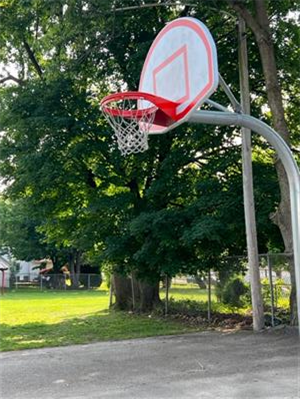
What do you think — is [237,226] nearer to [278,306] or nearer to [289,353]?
[278,306]

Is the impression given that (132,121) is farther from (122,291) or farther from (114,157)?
(122,291)

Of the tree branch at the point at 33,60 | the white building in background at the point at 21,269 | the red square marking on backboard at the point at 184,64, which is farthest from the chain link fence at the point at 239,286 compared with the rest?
the white building in background at the point at 21,269

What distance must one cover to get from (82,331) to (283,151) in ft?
31.2

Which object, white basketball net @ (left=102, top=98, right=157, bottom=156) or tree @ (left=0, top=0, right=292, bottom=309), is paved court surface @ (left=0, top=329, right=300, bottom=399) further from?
white basketball net @ (left=102, top=98, right=157, bottom=156)

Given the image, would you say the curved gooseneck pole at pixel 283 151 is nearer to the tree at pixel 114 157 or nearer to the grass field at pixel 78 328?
the tree at pixel 114 157

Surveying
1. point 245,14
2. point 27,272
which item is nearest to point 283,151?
point 245,14

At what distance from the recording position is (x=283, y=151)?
223 inches

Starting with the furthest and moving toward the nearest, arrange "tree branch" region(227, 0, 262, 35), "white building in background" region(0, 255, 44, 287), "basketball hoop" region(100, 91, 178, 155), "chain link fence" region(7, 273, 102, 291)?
"white building in background" region(0, 255, 44, 287) < "chain link fence" region(7, 273, 102, 291) < "tree branch" region(227, 0, 262, 35) < "basketball hoop" region(100, 91, 178, 155)

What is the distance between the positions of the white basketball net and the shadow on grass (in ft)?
19.4

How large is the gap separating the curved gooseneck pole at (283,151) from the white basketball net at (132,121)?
108 cm

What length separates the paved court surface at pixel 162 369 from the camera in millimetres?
6793

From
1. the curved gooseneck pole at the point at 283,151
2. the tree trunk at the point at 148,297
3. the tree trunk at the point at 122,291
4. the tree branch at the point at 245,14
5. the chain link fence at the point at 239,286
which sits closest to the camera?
the curved gooseneck pole at the point at 283,151

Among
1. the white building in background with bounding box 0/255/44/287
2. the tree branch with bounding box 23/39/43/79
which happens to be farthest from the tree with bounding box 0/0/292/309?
the white building in background with bounding box 0/255/44/287

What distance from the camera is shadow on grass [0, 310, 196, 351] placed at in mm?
11758
